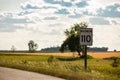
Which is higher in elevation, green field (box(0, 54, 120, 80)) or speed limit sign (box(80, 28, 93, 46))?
speed limit sign (box(80, 28, 93, 46))

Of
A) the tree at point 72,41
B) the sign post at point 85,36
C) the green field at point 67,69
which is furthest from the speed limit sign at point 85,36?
the tree at point 72,41

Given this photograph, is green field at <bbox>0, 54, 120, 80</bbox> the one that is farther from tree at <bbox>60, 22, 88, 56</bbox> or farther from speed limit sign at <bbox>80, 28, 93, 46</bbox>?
tree at <bbox>60, 22, 88, 56</bbox>

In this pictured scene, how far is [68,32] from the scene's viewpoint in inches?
4651

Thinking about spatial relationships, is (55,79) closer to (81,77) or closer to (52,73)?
(81,77)

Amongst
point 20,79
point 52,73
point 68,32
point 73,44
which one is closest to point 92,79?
point 20,79

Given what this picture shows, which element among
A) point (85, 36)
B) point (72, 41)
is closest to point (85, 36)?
point (85, 36)

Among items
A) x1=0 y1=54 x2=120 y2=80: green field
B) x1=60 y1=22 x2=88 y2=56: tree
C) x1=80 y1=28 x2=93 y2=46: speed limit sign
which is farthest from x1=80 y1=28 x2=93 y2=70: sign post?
x1=60 y1=22 x2=88 y2=56: tree

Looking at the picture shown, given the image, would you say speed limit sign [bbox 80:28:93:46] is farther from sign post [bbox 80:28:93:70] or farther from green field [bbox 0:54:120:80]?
green field [bbox 0:54:120:80]

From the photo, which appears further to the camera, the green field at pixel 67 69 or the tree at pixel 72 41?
the tree at pixel 72 41

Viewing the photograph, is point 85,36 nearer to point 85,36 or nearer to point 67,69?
point 85,36

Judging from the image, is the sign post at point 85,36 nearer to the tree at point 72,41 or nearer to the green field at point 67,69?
the green field at point 67,69

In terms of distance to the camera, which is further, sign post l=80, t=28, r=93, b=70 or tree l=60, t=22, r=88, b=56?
tree l=60, t=22, r=88, b=56

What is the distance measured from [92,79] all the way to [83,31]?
10.7 feet

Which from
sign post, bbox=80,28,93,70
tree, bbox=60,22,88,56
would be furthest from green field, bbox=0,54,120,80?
tree, bbox=60,22,88,56
